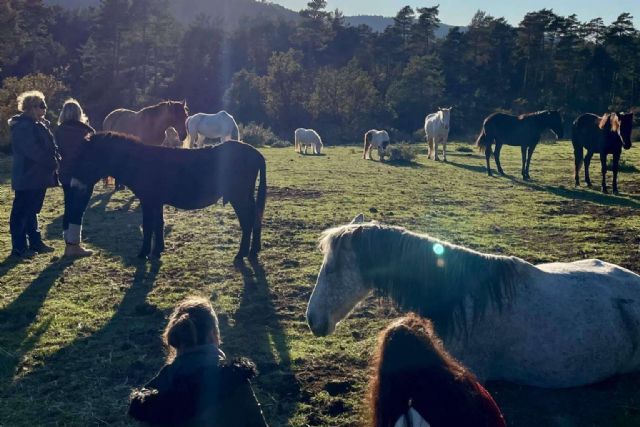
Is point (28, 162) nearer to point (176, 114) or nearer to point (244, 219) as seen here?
point (244, 219)

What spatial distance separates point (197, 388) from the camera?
281 cm

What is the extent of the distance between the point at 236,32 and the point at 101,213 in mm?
63671

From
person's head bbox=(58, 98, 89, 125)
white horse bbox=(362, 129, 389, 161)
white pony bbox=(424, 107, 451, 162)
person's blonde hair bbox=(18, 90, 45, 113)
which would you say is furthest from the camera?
white horse bbox=(362, 129, 389, 161)

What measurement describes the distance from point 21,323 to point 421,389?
17.9 feet

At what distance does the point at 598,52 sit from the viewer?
50.0m

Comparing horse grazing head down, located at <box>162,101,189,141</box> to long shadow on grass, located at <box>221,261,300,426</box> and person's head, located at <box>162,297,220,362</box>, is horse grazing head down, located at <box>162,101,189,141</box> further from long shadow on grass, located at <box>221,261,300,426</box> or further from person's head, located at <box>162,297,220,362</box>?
person's head, located at <box>162,297,220,362</box>

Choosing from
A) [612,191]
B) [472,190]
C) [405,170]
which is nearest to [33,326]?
[472,190]

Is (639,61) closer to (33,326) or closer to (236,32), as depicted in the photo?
(236,32)

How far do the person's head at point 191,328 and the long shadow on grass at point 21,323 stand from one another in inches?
107

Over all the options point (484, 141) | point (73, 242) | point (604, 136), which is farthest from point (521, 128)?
point (73, 242)

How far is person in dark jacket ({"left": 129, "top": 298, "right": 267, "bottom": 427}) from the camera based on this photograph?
9.25 feet

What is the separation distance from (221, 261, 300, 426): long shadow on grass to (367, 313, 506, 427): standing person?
90.0 inches

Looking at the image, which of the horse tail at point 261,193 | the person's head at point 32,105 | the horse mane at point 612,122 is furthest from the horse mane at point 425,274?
the horse mane at point 612,122

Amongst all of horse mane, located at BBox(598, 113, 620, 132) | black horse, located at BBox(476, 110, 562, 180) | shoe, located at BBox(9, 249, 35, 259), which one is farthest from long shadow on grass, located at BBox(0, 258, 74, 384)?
black horse, located at BBox(476, 110, 562, 180)
